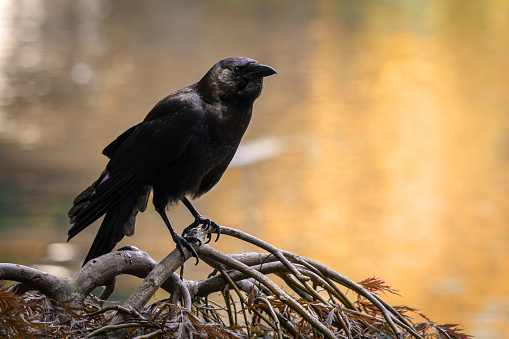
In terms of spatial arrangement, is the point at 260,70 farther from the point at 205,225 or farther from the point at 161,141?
the point at 205,225

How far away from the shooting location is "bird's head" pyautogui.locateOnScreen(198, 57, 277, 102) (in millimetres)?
1334

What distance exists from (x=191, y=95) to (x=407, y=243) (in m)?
2.51

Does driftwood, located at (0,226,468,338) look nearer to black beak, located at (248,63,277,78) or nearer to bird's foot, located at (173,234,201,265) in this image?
bird's foot, located at (173,234,201,265)

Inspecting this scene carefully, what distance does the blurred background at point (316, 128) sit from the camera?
3.42 meters

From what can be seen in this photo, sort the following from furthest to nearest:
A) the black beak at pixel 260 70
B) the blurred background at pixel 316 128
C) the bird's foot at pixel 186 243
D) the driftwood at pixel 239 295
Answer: the blurred background at pixel 316 128, the black beak at pixel 260 70, the bird's foot at pixel 186 243, the driftwood at pixel 239 295

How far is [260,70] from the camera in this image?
1.30 meters

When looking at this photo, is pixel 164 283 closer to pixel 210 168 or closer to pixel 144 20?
pixel 210 168

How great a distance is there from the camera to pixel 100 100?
568 centimetres

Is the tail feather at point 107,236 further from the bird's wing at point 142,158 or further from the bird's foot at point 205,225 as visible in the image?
the bird's foot at point 205,225

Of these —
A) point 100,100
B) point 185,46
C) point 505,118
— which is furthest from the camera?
point 185,46

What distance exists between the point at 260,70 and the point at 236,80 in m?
0.06

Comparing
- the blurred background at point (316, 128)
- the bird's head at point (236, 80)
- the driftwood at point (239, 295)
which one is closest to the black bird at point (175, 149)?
the bird's head at point (236, 80)

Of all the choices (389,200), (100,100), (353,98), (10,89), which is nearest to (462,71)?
(353,98)

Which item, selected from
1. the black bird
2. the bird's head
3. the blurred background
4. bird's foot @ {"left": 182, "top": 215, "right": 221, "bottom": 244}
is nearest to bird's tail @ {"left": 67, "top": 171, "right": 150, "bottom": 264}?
the black bird
